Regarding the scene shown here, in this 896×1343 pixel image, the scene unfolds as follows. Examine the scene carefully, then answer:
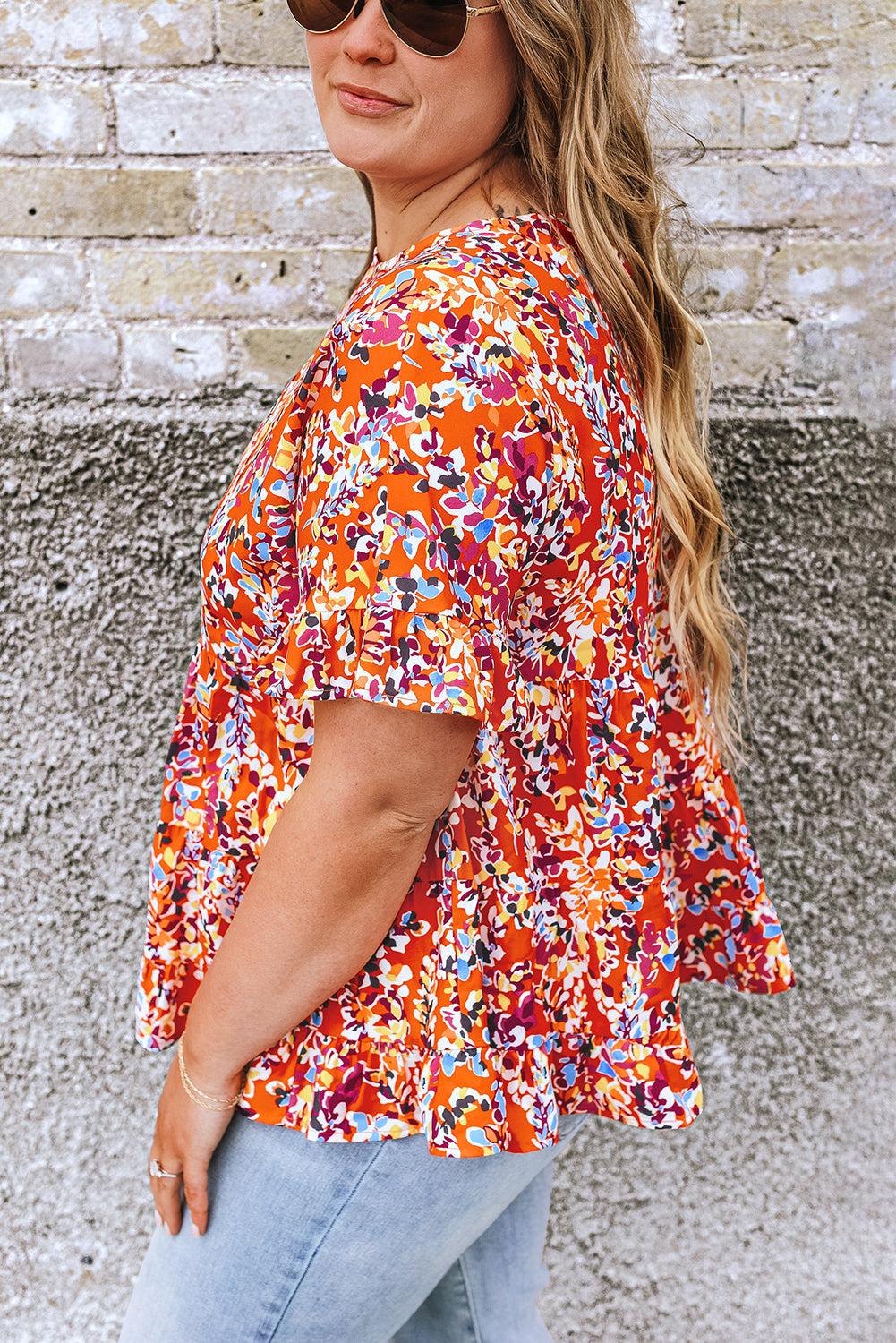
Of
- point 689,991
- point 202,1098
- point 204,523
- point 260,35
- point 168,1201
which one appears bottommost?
point 689,991

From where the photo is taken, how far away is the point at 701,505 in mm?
996

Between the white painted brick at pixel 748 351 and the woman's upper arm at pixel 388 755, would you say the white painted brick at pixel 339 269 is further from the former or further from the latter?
the woman's upper arm at pixel 388 755

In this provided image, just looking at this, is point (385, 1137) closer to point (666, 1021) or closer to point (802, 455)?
point (666, 1021)

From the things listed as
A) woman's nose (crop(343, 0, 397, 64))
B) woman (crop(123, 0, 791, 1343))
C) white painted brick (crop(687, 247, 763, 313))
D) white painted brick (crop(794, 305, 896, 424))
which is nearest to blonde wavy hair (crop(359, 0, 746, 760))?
woman (crop(123, 0, 791, 1343))

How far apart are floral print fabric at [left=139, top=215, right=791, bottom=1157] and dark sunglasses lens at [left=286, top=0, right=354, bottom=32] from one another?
0.25 meters

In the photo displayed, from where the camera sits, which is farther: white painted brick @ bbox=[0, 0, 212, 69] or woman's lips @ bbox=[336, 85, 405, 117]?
white painted brick @ bbox=[0, 0, 212, 69]

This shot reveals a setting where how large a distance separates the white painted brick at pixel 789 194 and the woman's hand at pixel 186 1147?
137 centimetres

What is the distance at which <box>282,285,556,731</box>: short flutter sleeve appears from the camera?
0.70 metres

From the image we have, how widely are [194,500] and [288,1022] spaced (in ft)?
3.00

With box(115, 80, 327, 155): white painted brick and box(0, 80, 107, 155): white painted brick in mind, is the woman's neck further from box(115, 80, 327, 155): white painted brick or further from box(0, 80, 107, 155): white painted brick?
box(0, 80, 107, 155): white painted brick

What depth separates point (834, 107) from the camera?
143cm

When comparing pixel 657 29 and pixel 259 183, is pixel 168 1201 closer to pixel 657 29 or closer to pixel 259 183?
pixel 259 183

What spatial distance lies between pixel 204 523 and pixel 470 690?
37.3 inches

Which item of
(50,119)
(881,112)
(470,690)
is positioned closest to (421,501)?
(470,690)
